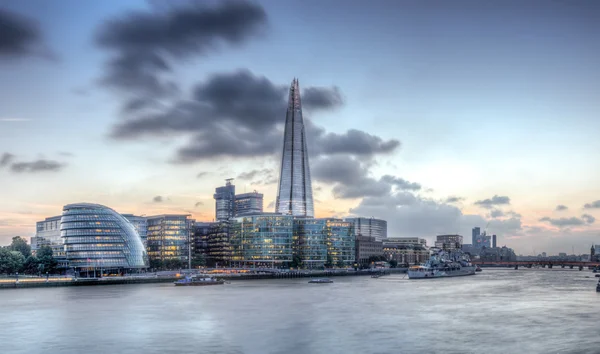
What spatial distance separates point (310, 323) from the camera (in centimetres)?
6588

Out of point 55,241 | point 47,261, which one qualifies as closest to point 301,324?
point 47,261

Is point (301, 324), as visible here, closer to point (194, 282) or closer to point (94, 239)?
point (194, 282)

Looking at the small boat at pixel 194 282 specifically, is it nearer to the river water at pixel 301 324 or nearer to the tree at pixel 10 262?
the river water at pixel 301 324

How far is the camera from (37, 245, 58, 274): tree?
154000mm

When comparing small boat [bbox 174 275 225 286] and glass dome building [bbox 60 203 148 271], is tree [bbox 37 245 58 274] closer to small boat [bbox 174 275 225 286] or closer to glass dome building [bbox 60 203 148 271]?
glass dome building [bbox 60 203 148 271]

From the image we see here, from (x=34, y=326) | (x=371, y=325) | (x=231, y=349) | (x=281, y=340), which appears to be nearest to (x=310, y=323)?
(x=371, y=325)

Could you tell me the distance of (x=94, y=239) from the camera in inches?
6506

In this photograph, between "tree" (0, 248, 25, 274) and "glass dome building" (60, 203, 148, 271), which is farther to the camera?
"glass dome building" (60, 203, 148, 271)

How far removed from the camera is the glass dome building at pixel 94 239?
16412cm

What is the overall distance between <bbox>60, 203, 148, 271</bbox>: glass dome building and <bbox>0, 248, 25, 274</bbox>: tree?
58.1 feet

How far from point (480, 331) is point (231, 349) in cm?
2580

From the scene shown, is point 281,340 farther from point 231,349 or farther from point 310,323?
point 310,323

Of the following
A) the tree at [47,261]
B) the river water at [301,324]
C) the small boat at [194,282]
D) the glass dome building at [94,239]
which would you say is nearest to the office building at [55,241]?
the glass dome building at [94,239]

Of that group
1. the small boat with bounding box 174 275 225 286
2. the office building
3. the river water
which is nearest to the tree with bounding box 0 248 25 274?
the office building
